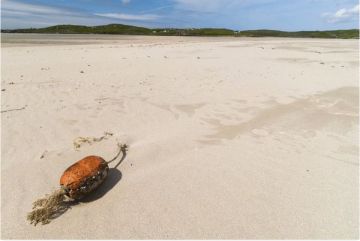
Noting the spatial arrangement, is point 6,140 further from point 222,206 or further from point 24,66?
point 24,66

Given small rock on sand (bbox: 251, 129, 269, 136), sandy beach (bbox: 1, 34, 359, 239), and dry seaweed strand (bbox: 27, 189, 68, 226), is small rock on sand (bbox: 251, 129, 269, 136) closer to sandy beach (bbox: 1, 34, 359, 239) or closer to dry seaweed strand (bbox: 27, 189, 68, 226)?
sandy beach (bbox: 1, 34, 359, 239)

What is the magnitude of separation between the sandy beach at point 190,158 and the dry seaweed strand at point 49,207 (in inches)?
3.2

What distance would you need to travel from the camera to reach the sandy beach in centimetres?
285

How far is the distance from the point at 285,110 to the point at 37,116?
4902 millimetres

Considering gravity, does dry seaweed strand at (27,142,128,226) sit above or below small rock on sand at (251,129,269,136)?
above

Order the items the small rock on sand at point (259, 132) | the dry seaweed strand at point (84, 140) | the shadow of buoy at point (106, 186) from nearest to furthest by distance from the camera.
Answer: the shadow of buoy at point (106, 186) → the dry seaweed strand at point (84, 140) → the small rock on sand at point (259, 132)

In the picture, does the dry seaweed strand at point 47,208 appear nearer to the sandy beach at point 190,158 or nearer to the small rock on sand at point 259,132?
the sandy beach at point 190,158

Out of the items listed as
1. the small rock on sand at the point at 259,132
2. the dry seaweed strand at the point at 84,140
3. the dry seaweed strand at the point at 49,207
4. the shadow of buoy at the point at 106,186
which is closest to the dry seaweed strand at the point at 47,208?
the dry seaweed strand at the point at 49,207

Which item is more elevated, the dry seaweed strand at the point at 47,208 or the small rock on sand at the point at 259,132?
the dry seaweed strand at the point at 47,208

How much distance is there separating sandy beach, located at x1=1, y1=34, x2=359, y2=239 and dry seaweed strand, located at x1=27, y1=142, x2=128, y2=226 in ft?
0.27

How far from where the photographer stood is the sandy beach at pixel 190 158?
2852 millimetres

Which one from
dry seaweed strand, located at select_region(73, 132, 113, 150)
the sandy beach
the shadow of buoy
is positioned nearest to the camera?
the sandy beach

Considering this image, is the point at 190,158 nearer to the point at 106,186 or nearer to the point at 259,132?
the point at 106,186

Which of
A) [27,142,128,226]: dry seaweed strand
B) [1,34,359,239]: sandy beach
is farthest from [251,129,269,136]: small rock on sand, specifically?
[27,142,128,226]: dry seaweed strand
